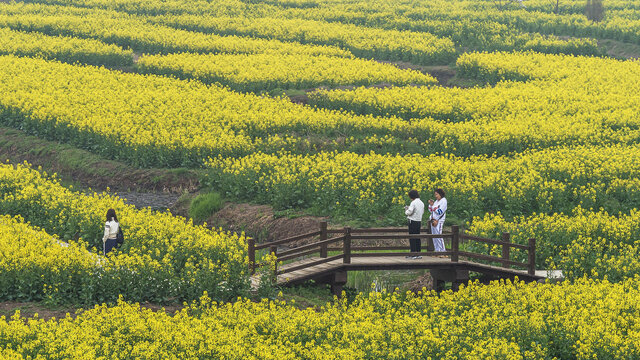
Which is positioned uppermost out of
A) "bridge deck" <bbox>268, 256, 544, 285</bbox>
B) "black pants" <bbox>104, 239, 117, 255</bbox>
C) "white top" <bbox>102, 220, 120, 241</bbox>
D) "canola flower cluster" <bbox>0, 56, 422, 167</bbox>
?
"canola flower cluster" <bbox>0, 56, 422, 167</bbox>

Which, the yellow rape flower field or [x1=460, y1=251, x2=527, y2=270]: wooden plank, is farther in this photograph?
[x1=460, y1=251, x2=527, y2=270]: wooden plank

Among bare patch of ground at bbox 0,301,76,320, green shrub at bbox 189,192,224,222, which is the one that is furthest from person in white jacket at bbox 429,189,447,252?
green shrub at bbox 189,192,224,222

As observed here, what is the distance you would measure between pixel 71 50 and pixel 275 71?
1570 centimetres

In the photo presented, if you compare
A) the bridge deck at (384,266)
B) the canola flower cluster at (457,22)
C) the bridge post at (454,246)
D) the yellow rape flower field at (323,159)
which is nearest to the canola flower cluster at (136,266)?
the yellow rape flower field at (323,159)

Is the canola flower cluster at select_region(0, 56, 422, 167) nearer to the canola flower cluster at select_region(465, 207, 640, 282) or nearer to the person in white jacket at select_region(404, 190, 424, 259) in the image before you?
the canola flower cluster at select_region(465, 207, 640, 282)

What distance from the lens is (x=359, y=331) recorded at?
62.3 feet

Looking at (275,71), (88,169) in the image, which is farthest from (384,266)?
(275,71)

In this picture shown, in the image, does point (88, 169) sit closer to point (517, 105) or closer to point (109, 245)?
point (109, 245)

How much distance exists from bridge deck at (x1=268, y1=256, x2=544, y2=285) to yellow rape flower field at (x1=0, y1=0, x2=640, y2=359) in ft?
2.18

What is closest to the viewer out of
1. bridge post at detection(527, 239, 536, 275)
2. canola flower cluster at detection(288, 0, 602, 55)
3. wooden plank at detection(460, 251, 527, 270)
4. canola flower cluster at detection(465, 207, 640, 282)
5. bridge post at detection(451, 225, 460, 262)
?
wooden plank at detection(460, 251, 527, 270)

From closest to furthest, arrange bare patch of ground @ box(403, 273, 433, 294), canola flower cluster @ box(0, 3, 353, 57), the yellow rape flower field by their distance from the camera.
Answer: the yellow rape flower field, bare patch of ground @ box(403, 273, 433, 294), canola flower cluster @ box(0, 3, 353, 57)

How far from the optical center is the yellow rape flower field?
1930 cm

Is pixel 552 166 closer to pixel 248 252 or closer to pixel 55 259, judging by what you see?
pixel 248 252

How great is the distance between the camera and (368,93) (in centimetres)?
4959
